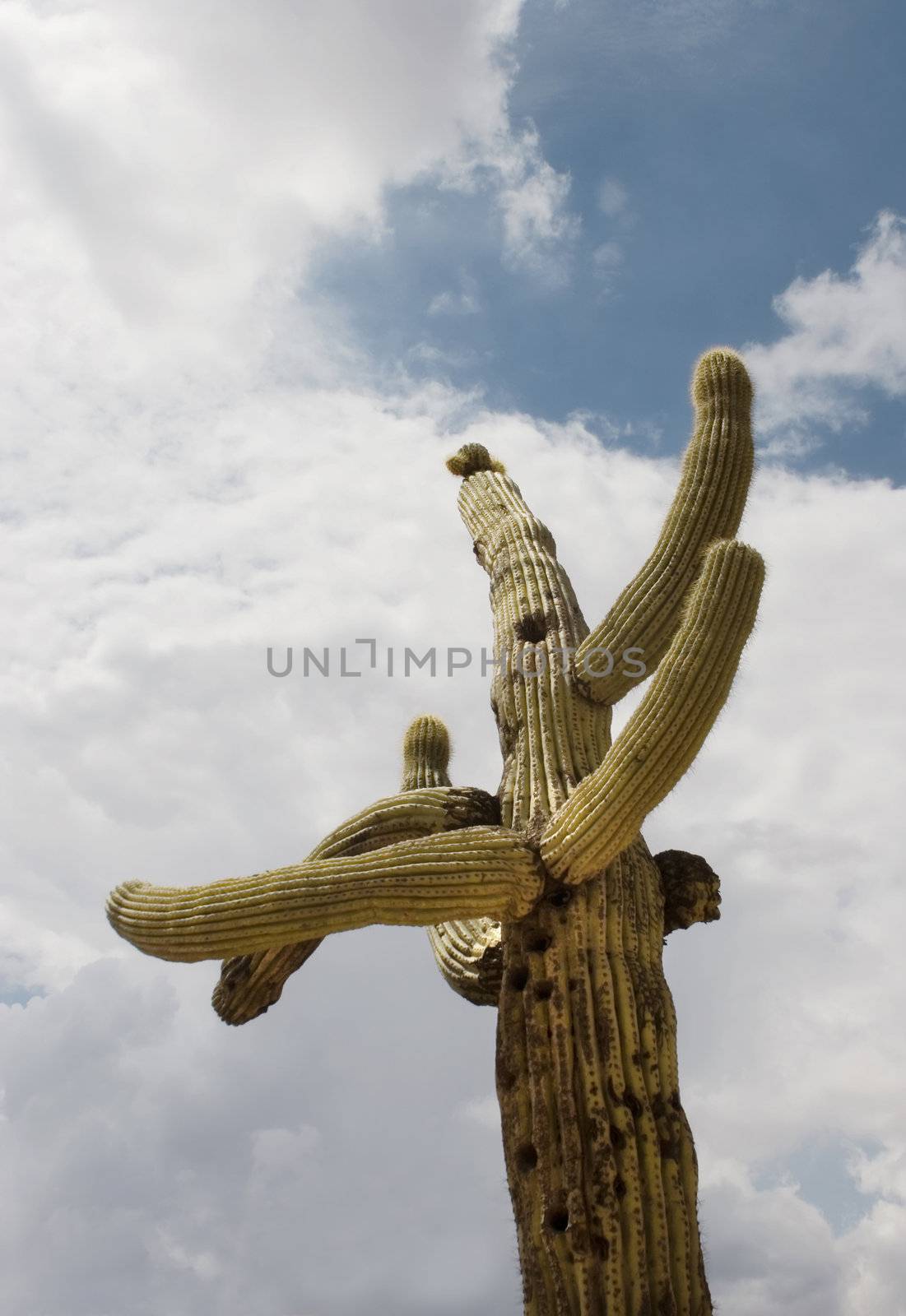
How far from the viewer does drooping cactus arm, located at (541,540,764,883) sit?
4.78m

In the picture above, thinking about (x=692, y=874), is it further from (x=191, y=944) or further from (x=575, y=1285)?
(x=191, y=944)

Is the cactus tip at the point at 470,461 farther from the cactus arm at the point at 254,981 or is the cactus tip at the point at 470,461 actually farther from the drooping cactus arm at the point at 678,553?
the cactus arm at the point at 254,981

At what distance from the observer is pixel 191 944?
4.81m

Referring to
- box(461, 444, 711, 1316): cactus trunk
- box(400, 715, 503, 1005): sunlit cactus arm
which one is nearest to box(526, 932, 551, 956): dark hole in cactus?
box(461, 444, 711, 1316): cactus trunk

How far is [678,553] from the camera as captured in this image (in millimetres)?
5910

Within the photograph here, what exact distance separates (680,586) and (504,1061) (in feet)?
7.95

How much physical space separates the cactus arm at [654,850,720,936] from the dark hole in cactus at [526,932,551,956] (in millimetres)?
761

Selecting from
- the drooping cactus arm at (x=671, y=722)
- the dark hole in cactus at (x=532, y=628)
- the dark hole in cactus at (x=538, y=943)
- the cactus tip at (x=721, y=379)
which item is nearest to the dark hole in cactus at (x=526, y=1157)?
the dark hole in cactus at (x=538, y=943)

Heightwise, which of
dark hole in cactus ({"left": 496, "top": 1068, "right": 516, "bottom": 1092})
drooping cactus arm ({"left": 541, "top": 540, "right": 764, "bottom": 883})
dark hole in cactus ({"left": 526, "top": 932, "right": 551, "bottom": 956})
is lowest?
dark hole in cactus ({"left": 496, "top": 1068, "right": 516, "bottom": 1092})

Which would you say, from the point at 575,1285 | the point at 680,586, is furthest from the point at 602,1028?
the point at 680,586

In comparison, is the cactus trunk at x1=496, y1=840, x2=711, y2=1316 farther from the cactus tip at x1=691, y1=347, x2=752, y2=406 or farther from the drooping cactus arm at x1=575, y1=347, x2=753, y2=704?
the cactus tip at x1=691, y1=347, x2=752, y2=406

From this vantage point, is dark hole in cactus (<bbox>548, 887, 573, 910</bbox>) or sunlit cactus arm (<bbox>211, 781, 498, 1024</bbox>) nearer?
dark hole in cactus (<bbox>548, 887, 573, 910</bbox>)

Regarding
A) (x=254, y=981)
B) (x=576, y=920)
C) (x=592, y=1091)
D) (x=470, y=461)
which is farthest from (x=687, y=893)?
(x=470, y=461)

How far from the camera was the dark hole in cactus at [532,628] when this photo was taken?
20.9 ft
